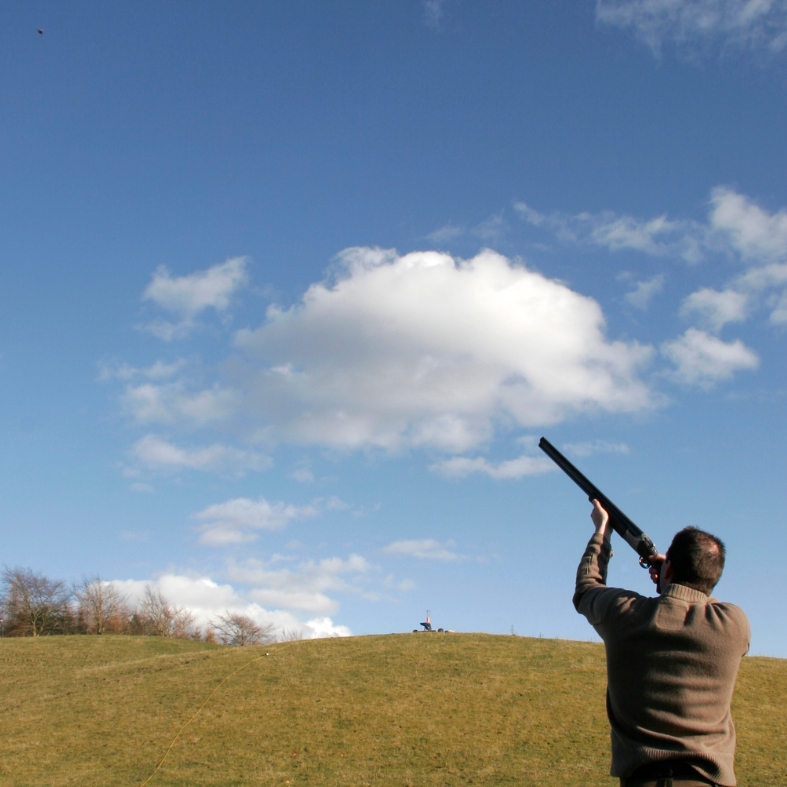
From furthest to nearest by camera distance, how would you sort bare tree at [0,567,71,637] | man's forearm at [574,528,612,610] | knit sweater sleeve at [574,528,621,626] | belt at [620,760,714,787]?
bare tree at [0,567,71,637]
man's forearm at [574,528,612,610]
knit sweater sleeve at [574,528,621,626]
belt at [620,760,714,787]

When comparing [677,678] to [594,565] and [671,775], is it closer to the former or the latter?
[671,775]

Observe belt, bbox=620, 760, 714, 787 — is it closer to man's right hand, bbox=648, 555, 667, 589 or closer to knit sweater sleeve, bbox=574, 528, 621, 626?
knit sweater sleeve, bbox=574, 528, 621, 626

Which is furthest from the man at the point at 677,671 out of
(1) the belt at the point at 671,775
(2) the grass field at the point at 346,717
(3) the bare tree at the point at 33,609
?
(3) the bare tree at the point at 33,609

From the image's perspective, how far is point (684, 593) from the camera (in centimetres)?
336

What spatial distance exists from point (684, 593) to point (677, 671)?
1.15 feet

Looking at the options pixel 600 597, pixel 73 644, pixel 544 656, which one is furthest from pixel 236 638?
pixel 600 597

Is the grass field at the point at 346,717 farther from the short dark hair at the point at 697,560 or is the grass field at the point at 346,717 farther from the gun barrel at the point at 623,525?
the short dark hair at the point at 697,560

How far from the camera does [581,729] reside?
73.1 feet

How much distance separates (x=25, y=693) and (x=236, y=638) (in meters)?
60.5

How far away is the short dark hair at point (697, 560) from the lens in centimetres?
339

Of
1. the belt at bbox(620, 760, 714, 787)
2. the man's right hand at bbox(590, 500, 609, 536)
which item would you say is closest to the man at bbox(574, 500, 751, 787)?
the belt at bbox(620, 760, 714, 787)

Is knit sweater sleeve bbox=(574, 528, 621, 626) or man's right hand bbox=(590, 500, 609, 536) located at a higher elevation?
man's right hand bbox=(590, 500, 609, 536)

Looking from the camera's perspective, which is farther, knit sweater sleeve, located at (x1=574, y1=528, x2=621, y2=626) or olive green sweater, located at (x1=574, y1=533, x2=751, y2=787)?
knit sweater sleeve, located at (x1=574, y1=528, x2=621, y2=626)

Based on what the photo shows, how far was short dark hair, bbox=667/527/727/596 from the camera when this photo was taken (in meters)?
3.39
